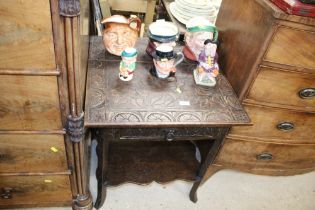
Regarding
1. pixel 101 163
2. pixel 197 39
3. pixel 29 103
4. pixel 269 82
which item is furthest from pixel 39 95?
pixel 269 82

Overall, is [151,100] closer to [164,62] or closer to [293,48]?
[164,62]

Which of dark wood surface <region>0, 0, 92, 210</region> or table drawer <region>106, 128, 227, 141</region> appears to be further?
table drawer <region>106, 128, 227, 141</region>

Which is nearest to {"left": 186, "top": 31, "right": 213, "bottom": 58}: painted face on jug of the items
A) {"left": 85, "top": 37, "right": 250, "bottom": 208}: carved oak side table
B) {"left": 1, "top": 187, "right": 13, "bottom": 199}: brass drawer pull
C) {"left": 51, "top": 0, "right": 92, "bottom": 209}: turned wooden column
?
{"left": 85, "top": 37, "right": 250, "bottom": 208}: carved oak side table

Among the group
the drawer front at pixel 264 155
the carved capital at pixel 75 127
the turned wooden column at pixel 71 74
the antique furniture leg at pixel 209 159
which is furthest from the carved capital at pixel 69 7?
the drawer front at pixel 264 155

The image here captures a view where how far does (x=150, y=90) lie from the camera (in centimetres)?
108

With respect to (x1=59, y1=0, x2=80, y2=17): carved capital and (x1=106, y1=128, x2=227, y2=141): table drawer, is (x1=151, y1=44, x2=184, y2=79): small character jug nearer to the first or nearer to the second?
(x1=106, y1=128, x2=227, y2=141): table drawer

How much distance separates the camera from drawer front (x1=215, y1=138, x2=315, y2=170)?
137cm

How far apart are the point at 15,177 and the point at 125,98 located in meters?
0.56

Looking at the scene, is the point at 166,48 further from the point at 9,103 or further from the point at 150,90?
the point at 9,103

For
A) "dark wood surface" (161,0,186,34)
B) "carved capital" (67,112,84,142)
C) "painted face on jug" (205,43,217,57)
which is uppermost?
"painted face on jug" (205,43,217,57)

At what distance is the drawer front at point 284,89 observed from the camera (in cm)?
107

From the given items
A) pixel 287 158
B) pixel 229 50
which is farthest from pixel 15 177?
pixel 287 158

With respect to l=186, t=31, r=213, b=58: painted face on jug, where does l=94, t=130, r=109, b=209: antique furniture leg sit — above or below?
below

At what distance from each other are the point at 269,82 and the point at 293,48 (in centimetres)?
16
